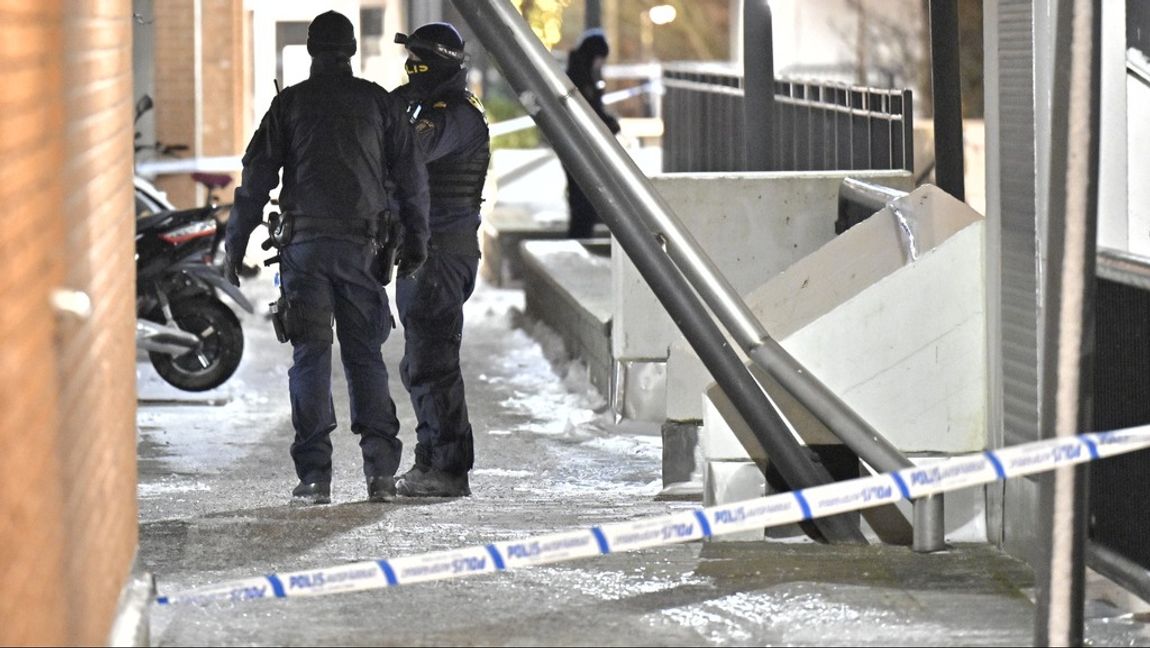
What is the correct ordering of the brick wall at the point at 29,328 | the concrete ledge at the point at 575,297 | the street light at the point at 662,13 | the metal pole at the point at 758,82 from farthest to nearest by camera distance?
the street light at the point at 662,13
the concrete ledge at the point at 575,297
the metal pole at the point at 758,82
the brick wall at the point at 29,328

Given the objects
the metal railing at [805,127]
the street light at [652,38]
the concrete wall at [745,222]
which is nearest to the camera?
the concrete wall at [745,222]

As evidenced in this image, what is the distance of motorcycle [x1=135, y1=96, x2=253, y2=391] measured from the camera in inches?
420

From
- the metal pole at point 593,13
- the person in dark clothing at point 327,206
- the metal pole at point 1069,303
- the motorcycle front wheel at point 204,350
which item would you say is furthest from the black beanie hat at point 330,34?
the metal pole at point 593,13

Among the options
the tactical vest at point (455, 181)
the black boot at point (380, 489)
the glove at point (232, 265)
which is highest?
the tactical vest at point (455, 181)

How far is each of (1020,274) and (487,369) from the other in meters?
7.33

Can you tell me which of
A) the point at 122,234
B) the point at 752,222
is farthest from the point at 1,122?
the point at 752,222

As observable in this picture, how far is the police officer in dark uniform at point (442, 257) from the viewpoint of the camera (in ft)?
24.9

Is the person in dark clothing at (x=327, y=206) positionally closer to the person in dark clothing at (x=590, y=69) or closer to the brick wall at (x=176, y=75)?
the person in dark clothing at (x=590, y=69)

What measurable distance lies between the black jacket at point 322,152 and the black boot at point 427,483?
3.69 feet

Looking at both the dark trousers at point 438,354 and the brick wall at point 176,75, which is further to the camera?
the brick wall at point 176,75

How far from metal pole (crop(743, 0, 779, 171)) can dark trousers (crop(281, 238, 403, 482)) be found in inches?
147

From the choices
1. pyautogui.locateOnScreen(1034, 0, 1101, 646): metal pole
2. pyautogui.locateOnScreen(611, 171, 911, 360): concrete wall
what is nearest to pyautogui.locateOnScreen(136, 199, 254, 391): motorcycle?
pyautogui.locateOnScreen(611, 171, 911, 360): concrete wall

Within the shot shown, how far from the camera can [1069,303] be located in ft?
13.6

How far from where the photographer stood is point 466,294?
7.88 meters
